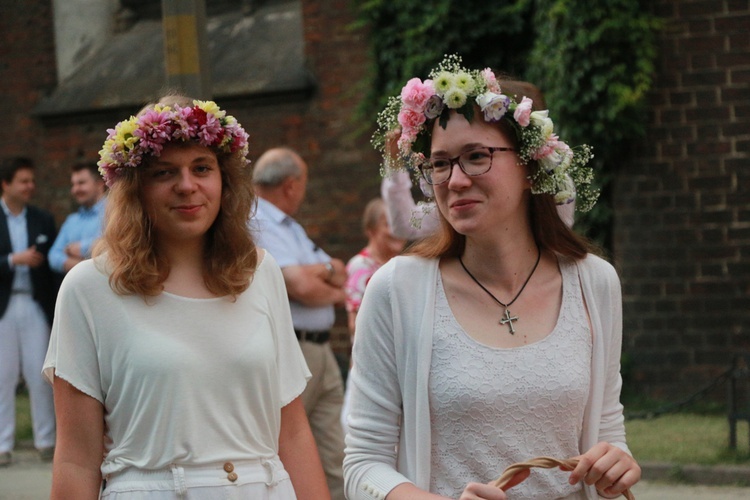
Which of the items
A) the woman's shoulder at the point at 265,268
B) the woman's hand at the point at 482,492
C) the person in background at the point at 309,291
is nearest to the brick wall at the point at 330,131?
the person in background at the point at 309,291

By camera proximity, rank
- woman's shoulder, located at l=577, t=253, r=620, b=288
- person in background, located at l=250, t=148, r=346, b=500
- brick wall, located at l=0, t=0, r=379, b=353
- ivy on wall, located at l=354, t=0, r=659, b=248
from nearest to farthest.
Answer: woman's shoulder, located at l=577, t=253, r=620, b=288 → person in background, located at l=250, t=148, r=346, b=500 → ivy on wall, located at l=354, t=0, r=659, b=248 → brick wall, located at l=0, t=0, r=379, b=353

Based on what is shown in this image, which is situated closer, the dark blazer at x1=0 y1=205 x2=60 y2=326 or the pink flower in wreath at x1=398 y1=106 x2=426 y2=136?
the pink flower in wreath at x1=398 y1=106 x2=426 y2=136

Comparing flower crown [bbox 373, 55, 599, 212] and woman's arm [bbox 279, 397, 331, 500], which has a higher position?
flower crown [bbox 373, 55, 599, 212]

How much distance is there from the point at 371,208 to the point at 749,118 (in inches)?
179

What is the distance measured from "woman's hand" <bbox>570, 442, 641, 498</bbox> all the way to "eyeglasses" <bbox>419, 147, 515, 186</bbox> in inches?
28.8

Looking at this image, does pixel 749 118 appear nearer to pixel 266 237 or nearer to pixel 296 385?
pixel 266 237

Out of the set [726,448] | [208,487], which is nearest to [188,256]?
[208,487]

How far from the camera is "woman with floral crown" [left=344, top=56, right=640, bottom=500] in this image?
3111mm

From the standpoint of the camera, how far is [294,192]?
23.6 ft

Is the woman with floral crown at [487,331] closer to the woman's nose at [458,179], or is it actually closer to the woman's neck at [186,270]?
the woman's nose at [458,179]

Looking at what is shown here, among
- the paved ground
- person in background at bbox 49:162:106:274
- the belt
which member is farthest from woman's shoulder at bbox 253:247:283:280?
person in background at bbox 49:162:106:274

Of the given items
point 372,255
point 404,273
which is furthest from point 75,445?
point 372,255

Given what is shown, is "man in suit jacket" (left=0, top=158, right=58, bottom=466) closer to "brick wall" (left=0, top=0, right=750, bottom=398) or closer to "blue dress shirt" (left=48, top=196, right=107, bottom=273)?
"blue dress shirt" (left=48, top=196, right=107, bottom=273)

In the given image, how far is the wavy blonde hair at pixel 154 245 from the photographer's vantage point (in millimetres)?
3627
